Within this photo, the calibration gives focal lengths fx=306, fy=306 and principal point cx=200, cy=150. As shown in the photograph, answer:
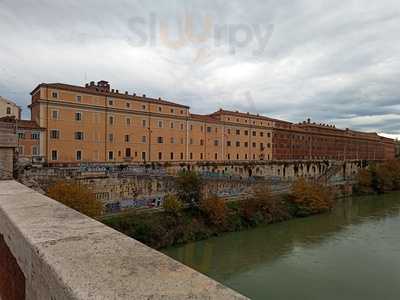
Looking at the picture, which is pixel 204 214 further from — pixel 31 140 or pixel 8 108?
pixel 8 108

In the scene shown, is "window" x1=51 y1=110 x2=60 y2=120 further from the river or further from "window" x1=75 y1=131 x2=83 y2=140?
the river

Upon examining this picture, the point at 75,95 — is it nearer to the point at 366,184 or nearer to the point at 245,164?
the point at 245,164

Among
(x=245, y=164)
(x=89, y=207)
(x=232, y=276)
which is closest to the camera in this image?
(x=232, y=276)

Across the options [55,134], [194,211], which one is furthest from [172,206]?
[55,134]

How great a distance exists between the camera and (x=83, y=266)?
57.4 inches

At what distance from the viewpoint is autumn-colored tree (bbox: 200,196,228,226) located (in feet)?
62.0

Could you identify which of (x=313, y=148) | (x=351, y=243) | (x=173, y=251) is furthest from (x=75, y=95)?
(x=313, y=148)

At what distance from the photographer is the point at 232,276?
1220cm

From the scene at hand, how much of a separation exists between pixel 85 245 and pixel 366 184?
136 ft

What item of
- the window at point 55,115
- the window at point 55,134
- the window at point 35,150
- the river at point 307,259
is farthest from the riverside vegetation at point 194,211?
the window at point 55,115

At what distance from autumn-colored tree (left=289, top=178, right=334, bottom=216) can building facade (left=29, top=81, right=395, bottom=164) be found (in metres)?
11.4

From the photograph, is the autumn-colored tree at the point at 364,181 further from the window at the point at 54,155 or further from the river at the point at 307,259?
the window at the point at 54,155

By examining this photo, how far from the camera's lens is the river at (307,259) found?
35.0 ft

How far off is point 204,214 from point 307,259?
7.18 m
